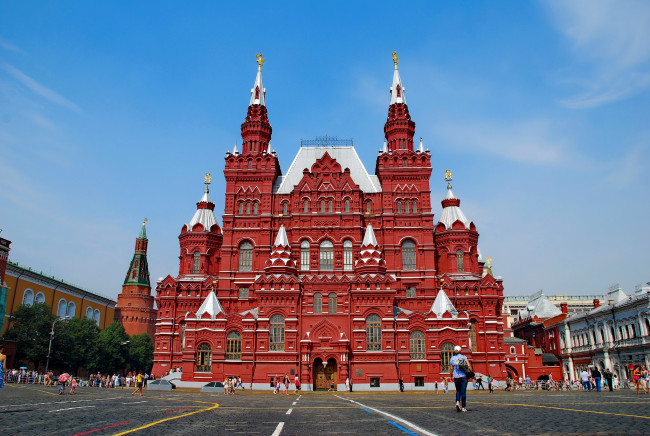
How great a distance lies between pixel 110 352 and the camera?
81.7m

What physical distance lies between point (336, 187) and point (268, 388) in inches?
924

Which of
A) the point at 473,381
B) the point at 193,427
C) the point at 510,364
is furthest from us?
the point at 510,364

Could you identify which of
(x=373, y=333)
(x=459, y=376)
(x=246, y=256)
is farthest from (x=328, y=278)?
(x=459, y=376)

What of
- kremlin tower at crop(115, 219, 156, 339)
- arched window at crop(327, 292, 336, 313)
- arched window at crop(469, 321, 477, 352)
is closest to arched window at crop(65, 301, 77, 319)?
kremlin tower at crop(115, 219, 156, 339)

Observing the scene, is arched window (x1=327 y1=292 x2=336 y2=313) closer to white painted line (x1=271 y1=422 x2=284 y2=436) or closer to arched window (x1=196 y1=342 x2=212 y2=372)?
arched window (x1=196 y1=342 x2=212 y2=372)

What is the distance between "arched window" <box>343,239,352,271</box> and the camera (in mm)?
55656

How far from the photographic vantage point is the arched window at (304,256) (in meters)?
56.0

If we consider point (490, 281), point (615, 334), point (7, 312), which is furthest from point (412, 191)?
point (7, 312)

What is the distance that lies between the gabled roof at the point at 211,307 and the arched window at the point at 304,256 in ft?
32.2

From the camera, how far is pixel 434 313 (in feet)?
167

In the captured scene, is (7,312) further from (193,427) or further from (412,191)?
(193,427)

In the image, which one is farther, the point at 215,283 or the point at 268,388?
the point at 215,283

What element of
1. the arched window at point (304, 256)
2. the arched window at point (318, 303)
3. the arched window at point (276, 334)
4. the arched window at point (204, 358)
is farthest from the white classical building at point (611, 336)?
the arched window at point (204, 358)

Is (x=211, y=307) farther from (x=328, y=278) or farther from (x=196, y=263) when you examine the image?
(x=328, y=278)
